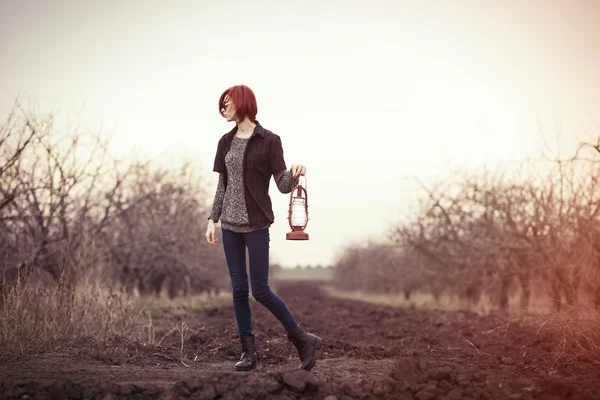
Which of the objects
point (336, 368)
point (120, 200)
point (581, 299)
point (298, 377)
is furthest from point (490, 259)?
point (298, 377)

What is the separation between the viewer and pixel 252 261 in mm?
5406

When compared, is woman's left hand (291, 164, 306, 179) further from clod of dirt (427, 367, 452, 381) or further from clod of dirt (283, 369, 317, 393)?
clod of dirt (427, 367, 452, 381)

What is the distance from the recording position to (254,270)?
5398 mm

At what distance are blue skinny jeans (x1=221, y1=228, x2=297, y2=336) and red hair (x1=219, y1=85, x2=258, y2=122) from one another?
0.98 m

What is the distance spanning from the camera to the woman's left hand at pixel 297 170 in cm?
543

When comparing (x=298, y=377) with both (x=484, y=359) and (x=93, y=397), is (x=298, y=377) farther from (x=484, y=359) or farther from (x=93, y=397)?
(x=484, y=359)

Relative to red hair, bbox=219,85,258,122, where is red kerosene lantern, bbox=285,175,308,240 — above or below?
below

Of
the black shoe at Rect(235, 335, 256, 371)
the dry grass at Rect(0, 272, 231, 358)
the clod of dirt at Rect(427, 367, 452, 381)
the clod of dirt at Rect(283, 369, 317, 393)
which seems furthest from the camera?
the dry grass at Rect(0, 272, 231, 358)

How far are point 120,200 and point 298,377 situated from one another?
45.2 feet

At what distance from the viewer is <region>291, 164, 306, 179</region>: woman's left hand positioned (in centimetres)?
543

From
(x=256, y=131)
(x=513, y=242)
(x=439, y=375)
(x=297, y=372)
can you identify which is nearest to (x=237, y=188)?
(x=256, y=131)

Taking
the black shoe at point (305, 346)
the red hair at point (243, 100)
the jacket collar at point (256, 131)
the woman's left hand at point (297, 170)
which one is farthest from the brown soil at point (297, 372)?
the red hair at point (243, 100)

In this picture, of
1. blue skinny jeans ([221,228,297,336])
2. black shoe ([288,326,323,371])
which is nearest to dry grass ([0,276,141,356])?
blue skinny jeans ([221,228,297,336])

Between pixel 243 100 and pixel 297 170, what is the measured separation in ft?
2.44
